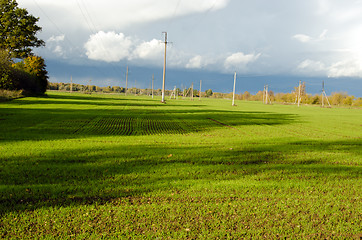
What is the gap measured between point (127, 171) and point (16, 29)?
200 ft

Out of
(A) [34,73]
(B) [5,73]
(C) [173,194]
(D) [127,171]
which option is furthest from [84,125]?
(A) [34,73]

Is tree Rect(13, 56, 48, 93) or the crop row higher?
tree Rect(13, 56, 48, 93)

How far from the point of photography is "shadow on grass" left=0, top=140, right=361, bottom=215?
5711 millimetres

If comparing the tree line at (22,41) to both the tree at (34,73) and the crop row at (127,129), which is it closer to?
the tree at (34,73)

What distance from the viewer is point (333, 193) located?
21.0 ft

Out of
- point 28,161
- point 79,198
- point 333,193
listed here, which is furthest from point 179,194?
point 28,161

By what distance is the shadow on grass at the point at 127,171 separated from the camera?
5.71 metres

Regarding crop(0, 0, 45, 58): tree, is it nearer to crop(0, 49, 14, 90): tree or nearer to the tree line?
the tree line

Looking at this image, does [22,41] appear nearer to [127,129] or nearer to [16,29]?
[16,29]

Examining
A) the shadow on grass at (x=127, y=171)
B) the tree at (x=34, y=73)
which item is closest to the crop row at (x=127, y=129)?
the shadow on grass at (x=127, y=171)

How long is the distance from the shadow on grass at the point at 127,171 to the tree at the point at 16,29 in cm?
5568

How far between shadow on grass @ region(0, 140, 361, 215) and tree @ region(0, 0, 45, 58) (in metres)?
55.7

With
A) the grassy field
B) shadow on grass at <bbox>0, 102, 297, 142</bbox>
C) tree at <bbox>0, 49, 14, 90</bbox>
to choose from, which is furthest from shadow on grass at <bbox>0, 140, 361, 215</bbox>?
tree at <bbox>0, 49, 14, 90</bbox>

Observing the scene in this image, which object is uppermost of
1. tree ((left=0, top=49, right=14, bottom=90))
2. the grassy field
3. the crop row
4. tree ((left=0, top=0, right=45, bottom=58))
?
tree ((left=0, top=0, right=45, bottom=58))
